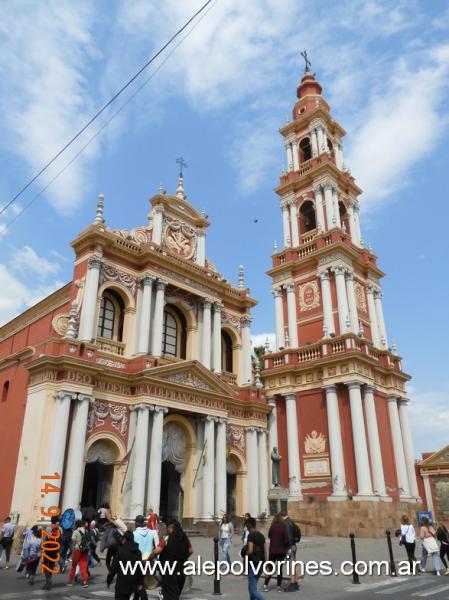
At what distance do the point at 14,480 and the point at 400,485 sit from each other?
58.3 feet

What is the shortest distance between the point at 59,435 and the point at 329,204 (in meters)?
20.0

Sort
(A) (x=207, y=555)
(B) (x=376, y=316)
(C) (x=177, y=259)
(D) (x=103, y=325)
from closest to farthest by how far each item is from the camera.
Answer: (A) (x=207, y=555) → (D) (x=103, y=325) → (C) (x=177, y=259) → (B) (x=376, y=316)

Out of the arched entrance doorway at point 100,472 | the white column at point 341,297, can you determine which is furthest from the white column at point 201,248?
the arched entrance doorway at point 100,472

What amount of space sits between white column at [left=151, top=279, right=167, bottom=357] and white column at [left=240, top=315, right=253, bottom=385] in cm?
569

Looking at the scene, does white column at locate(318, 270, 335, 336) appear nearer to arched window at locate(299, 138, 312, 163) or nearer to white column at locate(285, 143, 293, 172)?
white column at locate(285, 143, 293, 172)

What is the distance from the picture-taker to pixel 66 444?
1680cm

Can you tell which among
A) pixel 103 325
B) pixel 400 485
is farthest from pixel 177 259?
pixel 400 485

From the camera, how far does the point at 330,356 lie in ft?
80.0

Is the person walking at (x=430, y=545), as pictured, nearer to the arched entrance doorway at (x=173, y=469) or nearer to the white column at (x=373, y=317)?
the arched entrance doorway at (x=173, y=469)

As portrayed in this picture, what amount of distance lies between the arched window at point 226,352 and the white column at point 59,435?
1005 cm

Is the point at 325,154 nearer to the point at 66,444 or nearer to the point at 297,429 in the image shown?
the point at 297,429

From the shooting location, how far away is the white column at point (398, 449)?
957 inches

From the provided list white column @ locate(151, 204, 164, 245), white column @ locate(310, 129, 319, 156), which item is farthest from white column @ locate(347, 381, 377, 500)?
white column @ locate(310, 129, 319, 156)

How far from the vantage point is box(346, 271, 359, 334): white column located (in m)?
25.8
